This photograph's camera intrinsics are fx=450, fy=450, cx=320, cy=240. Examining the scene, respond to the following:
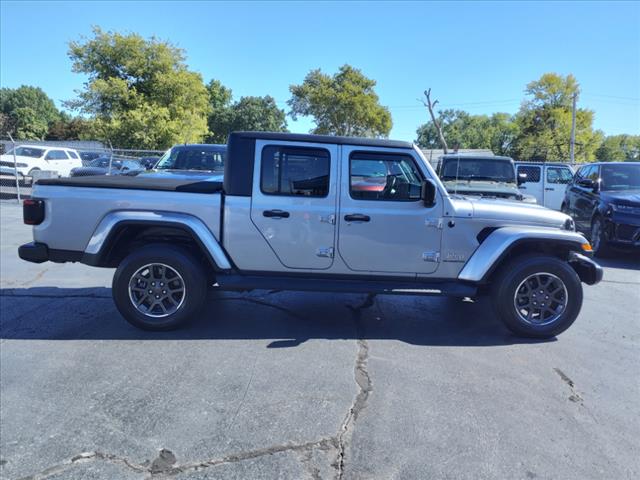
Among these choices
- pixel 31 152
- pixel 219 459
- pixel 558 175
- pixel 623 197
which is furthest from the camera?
pixel 31 152

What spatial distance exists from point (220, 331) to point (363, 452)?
2.31m

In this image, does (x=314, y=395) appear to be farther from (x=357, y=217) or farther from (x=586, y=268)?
(x=586, y=268)

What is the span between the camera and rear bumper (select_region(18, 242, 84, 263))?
4406 mm

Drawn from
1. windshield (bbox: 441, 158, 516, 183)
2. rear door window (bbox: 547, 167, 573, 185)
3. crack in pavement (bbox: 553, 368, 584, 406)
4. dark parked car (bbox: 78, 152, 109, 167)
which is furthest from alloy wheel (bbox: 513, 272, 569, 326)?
dark parked car (bbox: 78, 152, 109, 167)

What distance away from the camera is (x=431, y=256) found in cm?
444

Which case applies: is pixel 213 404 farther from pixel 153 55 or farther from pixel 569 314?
pixel 153 55

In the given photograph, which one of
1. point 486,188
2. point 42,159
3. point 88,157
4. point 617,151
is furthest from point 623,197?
point 617,151

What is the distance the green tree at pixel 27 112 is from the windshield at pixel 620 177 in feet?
224

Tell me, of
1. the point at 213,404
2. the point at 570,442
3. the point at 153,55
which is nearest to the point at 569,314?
the point at 570,442

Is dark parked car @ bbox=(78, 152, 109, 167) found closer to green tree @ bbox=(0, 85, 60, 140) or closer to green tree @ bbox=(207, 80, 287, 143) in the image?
green tree @ bbox=(207, 80, 287, 143)

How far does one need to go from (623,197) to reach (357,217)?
6334 millimetres

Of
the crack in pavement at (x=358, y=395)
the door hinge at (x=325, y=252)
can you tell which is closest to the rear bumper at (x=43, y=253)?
the door hinge at (x=325, y=252)

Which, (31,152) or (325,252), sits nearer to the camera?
(325,252)

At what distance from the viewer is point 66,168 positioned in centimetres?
2012
